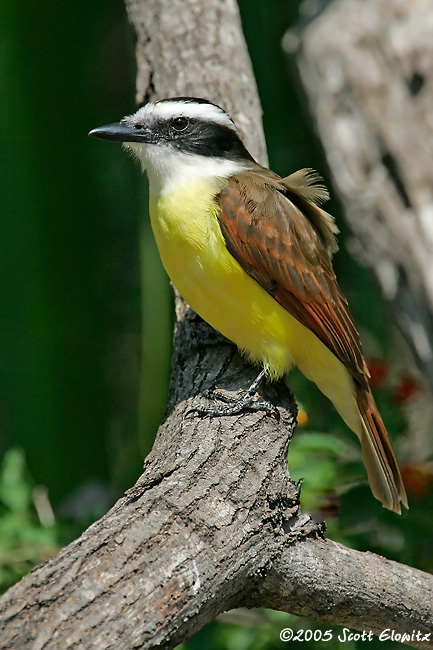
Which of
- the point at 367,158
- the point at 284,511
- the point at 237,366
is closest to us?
Result: the point at 284,511

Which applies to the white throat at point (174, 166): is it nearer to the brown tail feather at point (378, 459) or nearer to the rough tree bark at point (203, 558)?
the rough tree bark at point (203, 558)

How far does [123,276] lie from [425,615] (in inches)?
122

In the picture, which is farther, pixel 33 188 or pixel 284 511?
pixel 33 188

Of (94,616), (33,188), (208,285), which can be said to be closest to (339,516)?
(208,285)

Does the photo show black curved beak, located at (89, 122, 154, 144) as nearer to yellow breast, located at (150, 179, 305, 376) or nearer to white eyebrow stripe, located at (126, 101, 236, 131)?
white eyebrow stripe, located at (126, 101, 236, 131)

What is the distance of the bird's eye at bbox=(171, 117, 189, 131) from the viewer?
2.77 metres

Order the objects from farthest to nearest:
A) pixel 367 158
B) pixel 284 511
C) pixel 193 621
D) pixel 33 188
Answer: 1. pixel 33 188
2. pixel 367 158
3. pixel 284 511
4. pixel 193 621

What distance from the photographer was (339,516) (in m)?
2.86

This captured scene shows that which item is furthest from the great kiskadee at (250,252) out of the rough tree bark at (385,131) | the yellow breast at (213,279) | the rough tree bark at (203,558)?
the rough tree bark at (385,131)

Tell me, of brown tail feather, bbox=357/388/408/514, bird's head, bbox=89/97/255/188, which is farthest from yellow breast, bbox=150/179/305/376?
brown tail feather, bbox=357/388/408/514

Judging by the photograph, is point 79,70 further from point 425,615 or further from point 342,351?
point 425,615

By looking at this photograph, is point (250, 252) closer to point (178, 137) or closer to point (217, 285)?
point (217, 285)

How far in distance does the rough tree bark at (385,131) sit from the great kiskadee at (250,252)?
2.07 feet

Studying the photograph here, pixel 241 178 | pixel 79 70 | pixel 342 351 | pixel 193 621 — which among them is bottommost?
pixel 193 621
